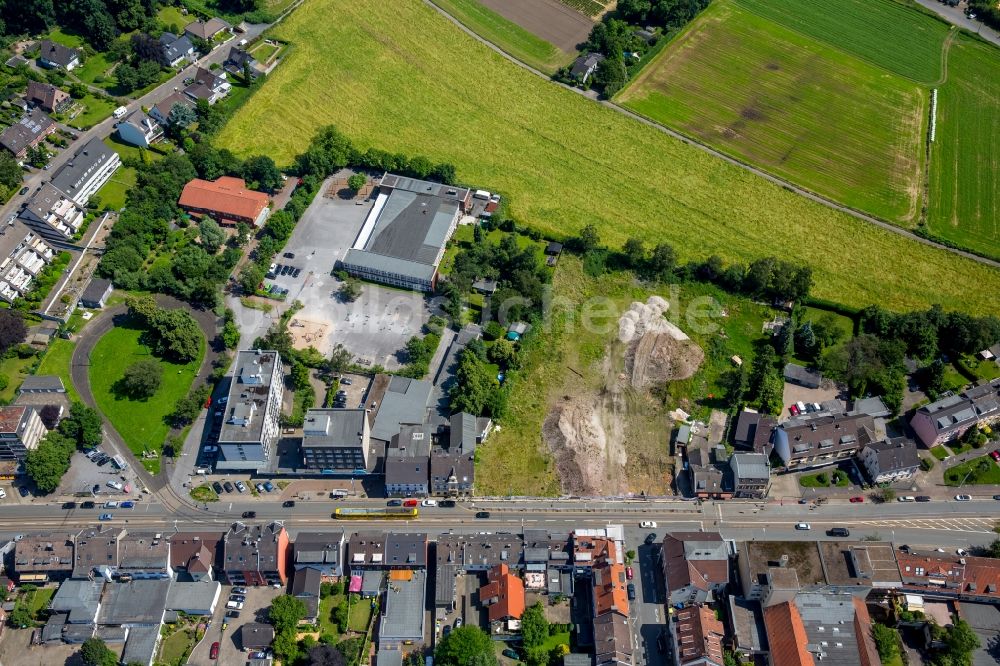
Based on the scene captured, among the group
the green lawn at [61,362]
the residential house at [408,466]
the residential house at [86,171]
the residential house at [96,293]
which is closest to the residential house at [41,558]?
the green lawn at [61,362]

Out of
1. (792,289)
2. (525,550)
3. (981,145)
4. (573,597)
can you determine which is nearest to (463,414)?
(525,550)

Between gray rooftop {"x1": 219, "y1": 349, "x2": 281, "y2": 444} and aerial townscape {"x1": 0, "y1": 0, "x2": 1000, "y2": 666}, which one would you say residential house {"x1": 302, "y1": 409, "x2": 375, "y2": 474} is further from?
gray rooftop {"x1": 219, "y1": 349, "x2": 281, "y2": 444}

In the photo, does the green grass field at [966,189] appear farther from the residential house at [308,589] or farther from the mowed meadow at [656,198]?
the residential house at [308,589]

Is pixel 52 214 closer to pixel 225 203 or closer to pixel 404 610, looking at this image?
pixel 225 203

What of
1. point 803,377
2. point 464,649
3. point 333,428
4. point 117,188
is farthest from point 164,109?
point 803,377

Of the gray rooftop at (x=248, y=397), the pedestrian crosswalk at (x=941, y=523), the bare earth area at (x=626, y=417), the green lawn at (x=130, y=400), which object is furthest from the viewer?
the green lawn at (x=130, y=400)

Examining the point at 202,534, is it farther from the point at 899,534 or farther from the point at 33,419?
the point at 899,534
